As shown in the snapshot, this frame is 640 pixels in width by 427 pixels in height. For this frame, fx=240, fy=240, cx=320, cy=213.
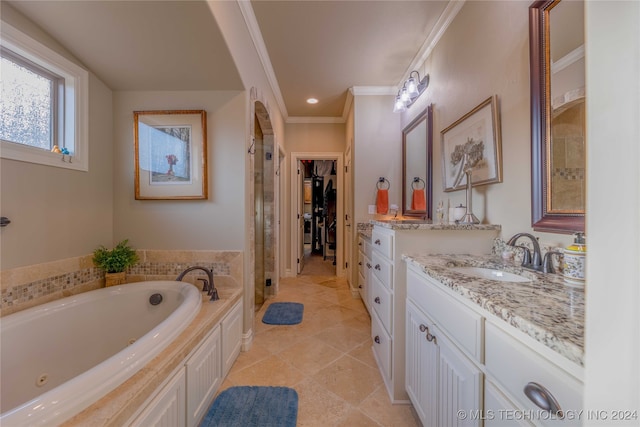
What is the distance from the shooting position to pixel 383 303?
62.7 inches

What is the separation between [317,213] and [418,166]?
3.88 metres

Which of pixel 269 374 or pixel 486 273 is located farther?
pixel 269 374

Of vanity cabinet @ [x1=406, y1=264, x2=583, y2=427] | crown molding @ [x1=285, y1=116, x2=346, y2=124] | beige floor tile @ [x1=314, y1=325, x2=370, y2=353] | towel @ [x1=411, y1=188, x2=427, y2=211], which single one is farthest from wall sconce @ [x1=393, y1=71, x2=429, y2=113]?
beige floor tile @ [x1=314, y1=325, x2=370, y2=353]

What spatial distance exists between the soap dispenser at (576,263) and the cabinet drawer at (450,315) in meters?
0.36

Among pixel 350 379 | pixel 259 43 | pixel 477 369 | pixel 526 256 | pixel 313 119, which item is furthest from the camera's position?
pixel 313 119

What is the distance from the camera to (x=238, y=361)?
179 centimetres

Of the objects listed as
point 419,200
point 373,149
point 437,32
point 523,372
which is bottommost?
point 523,372

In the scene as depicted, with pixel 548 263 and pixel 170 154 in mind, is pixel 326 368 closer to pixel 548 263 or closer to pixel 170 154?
pixel 548 263

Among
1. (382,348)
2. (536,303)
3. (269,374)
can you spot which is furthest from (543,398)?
(269,374)

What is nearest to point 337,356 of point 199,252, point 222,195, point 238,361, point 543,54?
point 238,361

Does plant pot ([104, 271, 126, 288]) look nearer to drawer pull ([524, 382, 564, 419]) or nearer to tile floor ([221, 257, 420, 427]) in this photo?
tile floor ([221, 257, 420, 427])

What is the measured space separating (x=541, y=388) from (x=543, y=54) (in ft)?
4.31

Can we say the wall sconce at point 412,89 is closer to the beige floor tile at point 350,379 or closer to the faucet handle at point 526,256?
the faucet handle at point 526,256

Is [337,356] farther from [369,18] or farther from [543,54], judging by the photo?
[369,18]
